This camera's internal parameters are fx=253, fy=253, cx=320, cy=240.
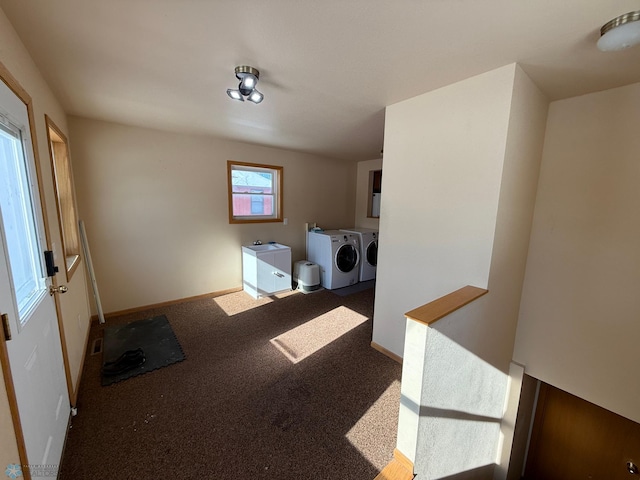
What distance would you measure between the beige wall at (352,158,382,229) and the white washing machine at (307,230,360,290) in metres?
0.96

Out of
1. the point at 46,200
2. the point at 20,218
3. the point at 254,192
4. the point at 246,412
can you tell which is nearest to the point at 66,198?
the point at 46,200

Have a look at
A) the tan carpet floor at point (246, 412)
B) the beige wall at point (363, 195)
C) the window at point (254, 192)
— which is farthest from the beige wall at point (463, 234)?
the beige wall at point (363, 195)

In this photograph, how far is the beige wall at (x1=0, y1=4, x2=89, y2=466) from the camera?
94 cm

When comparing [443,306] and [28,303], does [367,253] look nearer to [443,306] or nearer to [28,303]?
[443,306]

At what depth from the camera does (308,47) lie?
1433mm

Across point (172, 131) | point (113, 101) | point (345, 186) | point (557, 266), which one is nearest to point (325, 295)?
point (345, 186)

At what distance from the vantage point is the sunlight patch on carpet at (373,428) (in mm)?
1586

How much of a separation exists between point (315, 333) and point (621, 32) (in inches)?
119

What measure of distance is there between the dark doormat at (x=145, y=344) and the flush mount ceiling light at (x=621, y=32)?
3578 millimetres

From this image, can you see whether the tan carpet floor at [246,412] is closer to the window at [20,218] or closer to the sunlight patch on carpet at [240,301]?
the sunlight patch on carpet at [240,301]

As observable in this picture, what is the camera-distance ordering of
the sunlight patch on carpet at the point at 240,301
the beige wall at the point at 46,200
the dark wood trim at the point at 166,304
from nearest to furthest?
the beige wall at the point at 46,200 < the dark wood trim at the point at 166,304 < the sunlight patch on carpet at the point at 240,301

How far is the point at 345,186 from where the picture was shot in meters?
5.35

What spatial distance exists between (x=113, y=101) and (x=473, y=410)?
3.88 m

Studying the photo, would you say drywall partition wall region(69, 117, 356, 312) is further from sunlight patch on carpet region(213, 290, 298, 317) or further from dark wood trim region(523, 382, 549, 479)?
dark wood trim region(523, 382, 549, 479)
